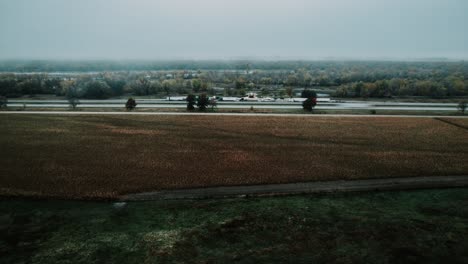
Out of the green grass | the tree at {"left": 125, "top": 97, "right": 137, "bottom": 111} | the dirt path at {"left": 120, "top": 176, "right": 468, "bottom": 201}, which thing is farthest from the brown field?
the tree at {"left": 125, "top": 97, "right": 137, "bottom": 111}

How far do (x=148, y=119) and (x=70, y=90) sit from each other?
35337 millimetres

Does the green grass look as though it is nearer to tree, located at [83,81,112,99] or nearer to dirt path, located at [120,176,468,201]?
dirt path, located at [120,176,468,201]

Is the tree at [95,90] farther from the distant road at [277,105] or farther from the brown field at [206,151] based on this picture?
the brown field at [206,151]

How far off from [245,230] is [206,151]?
550 inches

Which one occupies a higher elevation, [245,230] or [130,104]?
[130,104]

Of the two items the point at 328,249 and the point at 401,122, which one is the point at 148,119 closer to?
the point at 401,122

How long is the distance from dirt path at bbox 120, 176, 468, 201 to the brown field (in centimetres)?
75

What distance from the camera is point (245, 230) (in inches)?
615

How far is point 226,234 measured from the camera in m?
15.3

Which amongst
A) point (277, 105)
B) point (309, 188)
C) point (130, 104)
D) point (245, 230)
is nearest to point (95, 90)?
point (130, 104)

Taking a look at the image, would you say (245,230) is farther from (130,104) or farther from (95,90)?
(95,90)

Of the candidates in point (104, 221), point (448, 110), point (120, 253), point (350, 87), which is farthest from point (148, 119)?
point (350, 87)

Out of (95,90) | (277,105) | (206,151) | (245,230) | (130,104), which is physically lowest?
(277,105)

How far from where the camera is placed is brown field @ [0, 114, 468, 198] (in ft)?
71.3
